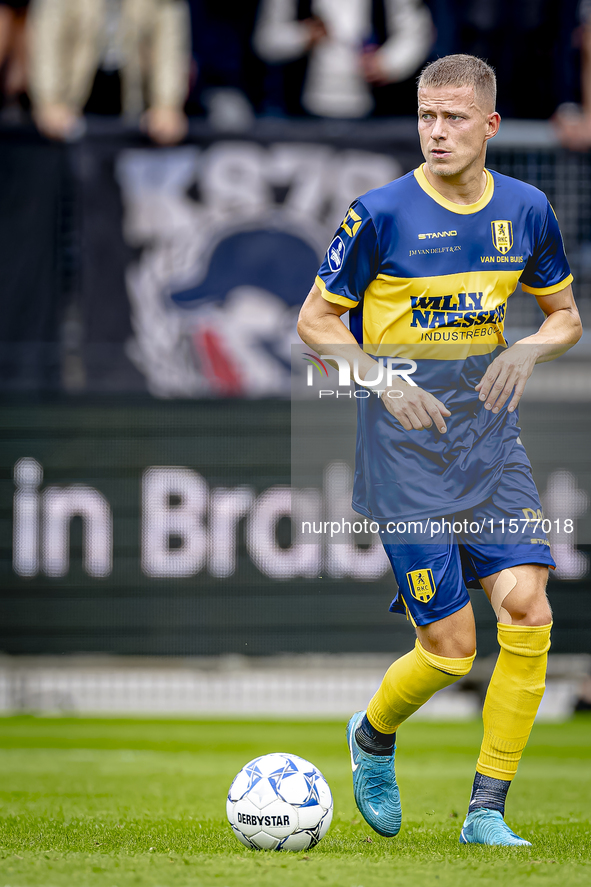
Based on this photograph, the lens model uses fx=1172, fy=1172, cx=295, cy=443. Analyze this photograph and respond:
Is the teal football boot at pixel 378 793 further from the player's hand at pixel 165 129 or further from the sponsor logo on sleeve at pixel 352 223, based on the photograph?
the player's hand at pixel 165 129

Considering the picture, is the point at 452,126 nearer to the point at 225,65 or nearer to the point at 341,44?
the point at 341,44

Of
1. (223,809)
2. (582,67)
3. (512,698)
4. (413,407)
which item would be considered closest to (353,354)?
(413,407)

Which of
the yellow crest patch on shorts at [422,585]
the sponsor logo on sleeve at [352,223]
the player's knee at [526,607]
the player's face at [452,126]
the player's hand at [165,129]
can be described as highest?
the player's hand at [165,129]

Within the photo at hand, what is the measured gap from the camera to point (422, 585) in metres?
3.74

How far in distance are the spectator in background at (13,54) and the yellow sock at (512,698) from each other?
24.4ft

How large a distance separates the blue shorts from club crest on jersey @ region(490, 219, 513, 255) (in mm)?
736

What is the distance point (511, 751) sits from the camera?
3.72m

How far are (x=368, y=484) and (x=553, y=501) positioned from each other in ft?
12.5

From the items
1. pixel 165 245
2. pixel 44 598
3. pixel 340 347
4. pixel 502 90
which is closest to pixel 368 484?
pixel 340 347

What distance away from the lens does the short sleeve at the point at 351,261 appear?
12.6ft

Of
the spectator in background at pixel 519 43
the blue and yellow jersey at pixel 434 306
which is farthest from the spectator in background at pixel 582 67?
the blue and yellow jersey at pixel 434 306

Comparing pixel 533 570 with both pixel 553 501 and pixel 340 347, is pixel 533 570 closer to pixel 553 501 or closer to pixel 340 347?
pixel 340 347

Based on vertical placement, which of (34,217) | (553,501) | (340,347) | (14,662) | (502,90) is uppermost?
(502,90)

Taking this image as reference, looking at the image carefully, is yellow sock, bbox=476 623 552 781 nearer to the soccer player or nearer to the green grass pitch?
the soccer player
